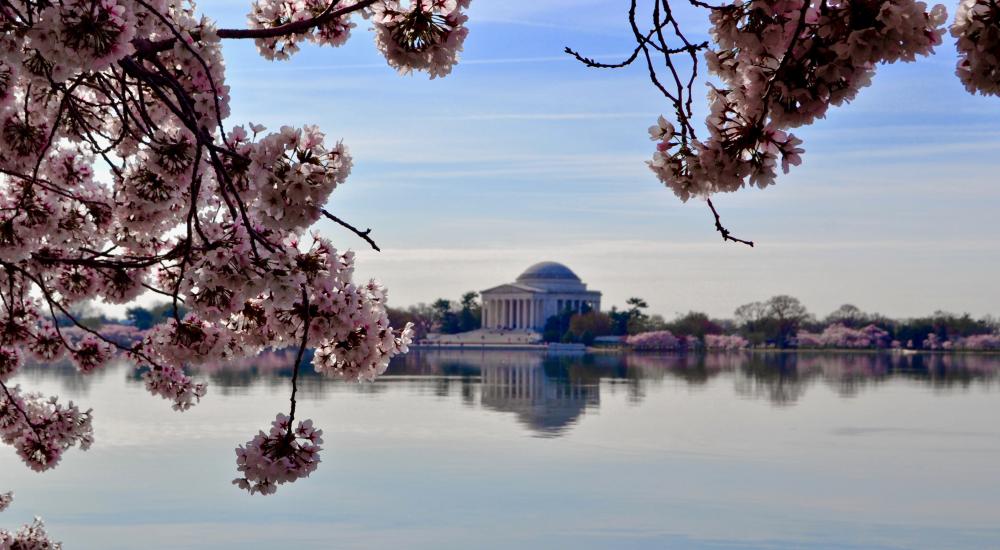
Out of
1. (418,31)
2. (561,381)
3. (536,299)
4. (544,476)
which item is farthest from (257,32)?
(536,299)

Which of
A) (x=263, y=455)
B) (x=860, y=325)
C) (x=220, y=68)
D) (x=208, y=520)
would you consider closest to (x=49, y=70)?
(x=220, y=68)

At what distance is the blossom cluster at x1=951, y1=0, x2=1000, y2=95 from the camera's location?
3119 mm

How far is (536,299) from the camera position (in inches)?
5251

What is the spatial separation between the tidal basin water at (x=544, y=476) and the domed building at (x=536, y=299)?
9362cm

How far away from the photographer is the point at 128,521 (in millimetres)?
18016

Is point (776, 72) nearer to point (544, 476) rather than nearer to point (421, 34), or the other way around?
point (421, 34)

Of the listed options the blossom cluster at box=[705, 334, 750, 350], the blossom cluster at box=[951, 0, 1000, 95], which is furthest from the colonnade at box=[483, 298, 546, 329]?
the blossom cluster at box=[951, 0, 1000, 95]

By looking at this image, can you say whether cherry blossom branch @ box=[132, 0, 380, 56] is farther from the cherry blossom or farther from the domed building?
the domed building

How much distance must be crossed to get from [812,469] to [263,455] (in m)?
19.4

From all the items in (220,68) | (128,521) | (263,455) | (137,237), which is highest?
(220,68)

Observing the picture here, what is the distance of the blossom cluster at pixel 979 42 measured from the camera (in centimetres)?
312

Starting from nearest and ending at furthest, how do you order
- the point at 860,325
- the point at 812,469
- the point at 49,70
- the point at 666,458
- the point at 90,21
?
the point at 90,21 → the point at 49,70 → the point at 812,469 → the point at 666,458 → the point at 860,325

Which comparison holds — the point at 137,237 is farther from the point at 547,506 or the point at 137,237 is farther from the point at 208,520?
the point at 547,506

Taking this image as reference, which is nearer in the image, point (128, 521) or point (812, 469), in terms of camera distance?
point (128, 521)
